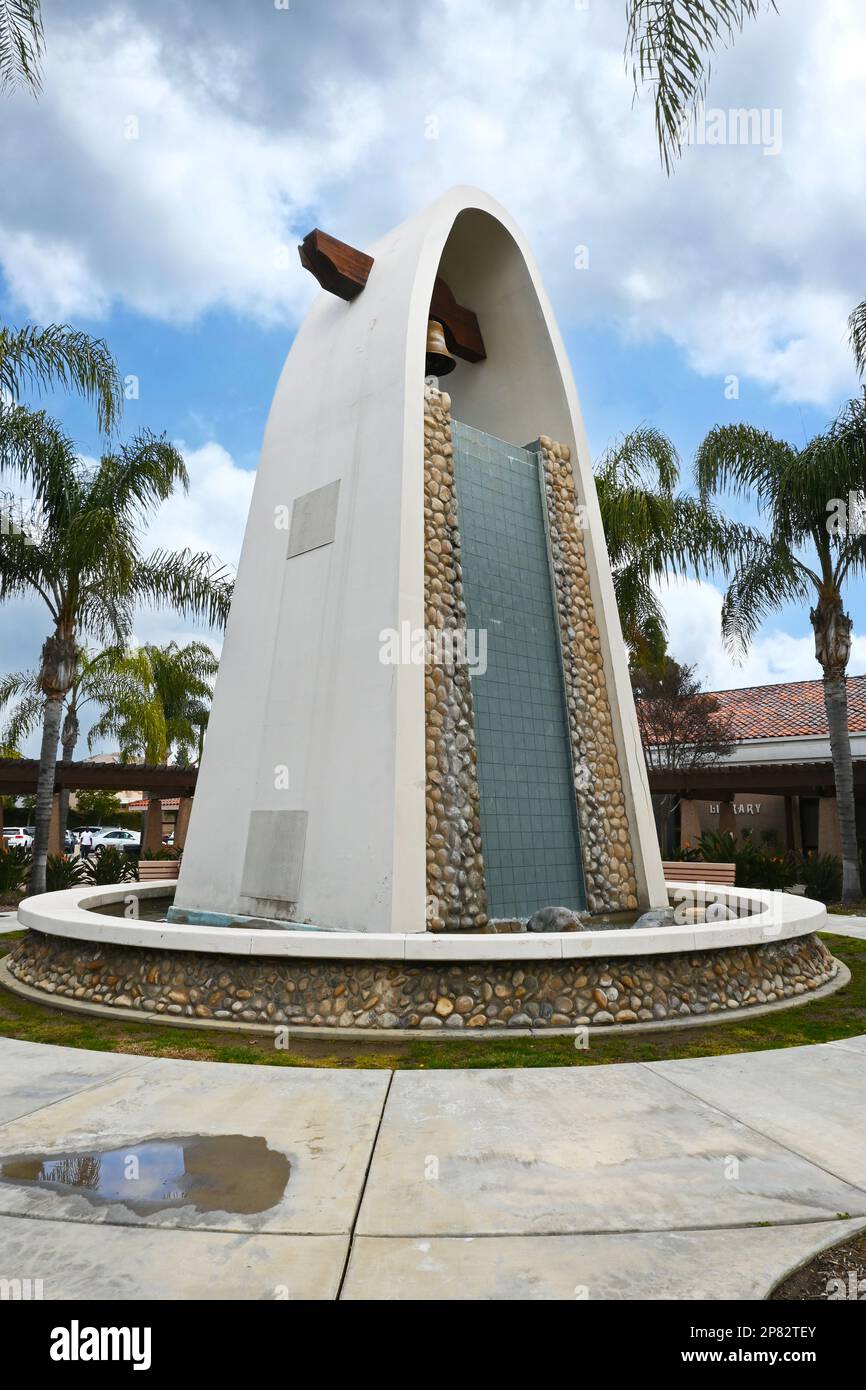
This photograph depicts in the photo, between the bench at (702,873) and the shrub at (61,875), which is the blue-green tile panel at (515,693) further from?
the shrub at (61,875)

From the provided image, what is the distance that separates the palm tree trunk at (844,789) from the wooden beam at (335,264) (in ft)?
41.6

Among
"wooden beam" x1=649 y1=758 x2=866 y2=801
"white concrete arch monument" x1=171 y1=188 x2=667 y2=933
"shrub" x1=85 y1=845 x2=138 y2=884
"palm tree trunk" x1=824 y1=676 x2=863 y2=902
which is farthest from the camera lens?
"wooden beam" x1=649 y1=758 x2=866 y2=801

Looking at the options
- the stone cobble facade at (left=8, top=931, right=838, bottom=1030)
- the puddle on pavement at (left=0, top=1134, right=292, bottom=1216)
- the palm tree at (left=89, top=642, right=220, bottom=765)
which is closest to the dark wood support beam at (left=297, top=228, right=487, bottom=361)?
the stone cobble facade at (left=8, top=931, right=838, bottom=1030)

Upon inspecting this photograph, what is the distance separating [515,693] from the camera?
945 cm

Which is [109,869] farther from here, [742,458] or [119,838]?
[119,838]

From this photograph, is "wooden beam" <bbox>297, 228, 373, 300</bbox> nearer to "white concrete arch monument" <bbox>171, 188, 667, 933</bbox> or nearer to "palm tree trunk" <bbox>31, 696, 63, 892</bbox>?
"white concrete arch monument" <bbox>171, 188, 667, 933</bbox>

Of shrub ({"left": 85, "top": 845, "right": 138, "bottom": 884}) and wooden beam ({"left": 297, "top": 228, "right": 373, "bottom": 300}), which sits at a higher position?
wooden beam ({"left": 297, "top": 228, "right": 373, "bottom": 300})

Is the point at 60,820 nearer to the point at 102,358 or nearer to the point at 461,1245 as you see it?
the point at 102,358

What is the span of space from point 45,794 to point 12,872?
286 cm

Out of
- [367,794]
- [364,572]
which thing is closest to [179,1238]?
[367,794]

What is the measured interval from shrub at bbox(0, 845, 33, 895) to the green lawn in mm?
12122

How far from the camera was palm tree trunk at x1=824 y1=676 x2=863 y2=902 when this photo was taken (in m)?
17.3

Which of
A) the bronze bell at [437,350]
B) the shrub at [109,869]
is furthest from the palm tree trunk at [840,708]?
the shrub at [109,869]

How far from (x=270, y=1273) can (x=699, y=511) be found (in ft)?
61.0
